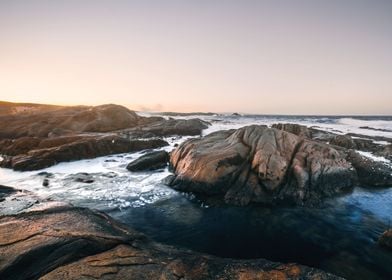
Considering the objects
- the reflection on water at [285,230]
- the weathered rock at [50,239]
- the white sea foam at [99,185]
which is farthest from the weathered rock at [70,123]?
the weathered rock at [50,239]

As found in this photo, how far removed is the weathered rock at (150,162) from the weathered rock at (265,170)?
3.55 meters

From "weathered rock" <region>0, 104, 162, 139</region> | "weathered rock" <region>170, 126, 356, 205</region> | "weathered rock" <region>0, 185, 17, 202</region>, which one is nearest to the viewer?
"weathered rock" <region>0, 185, 17, 202</region>

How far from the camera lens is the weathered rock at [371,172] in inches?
703

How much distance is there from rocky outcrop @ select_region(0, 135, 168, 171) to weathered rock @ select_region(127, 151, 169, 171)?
5.49 m

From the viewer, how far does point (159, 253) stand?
7852 millimetres

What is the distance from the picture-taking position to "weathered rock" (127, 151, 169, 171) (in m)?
20.6

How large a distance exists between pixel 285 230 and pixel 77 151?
18.4 metres

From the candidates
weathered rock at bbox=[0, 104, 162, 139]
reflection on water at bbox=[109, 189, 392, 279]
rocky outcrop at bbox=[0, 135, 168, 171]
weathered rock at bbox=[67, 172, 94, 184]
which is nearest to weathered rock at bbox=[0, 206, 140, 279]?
reflection on water at bbox=[109, 189, 392, 279]

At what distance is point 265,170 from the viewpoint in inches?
594

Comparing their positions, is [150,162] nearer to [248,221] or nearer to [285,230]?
[248,221]

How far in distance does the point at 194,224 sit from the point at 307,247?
4.48 metres

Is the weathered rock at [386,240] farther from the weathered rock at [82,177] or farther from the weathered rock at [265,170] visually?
the weathered rock at [82,177]

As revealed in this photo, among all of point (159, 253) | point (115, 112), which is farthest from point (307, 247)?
point (115, 112)

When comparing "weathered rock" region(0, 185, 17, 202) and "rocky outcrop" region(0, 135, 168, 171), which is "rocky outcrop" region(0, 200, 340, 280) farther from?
"rocky outcrop" region(0, 135, 168, 171)
